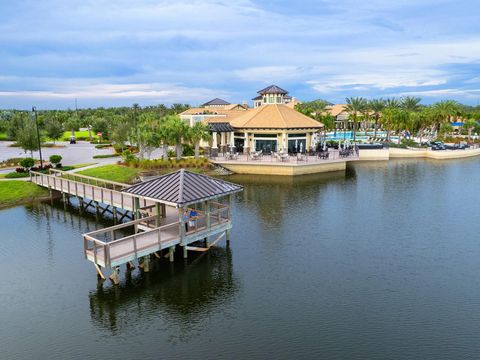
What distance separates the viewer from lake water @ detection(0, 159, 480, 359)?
13977 mm

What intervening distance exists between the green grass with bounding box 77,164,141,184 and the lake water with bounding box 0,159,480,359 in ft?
37.2

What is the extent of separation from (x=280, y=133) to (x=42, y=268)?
3808cm

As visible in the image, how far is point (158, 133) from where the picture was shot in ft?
156

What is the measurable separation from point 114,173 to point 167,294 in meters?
27.6

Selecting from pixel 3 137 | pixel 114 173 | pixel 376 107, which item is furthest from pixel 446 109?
pixel 3 137

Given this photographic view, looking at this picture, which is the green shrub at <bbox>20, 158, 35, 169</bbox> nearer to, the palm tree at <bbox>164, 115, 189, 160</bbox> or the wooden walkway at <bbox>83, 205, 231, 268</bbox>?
the palm tree at <bbox>164, 115, 189, 160</bbox>

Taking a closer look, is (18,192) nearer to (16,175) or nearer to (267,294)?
(16,175)

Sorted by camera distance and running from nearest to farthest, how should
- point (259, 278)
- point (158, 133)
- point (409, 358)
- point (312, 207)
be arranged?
point (409, 358), point (259, 278), point (312, 207), point (158, 133)

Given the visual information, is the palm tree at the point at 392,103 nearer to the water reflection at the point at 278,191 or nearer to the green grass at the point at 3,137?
the water reflection at the point at 278,191

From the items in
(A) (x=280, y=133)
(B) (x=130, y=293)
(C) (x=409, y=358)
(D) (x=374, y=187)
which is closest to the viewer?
(C) (x=409, y=358)

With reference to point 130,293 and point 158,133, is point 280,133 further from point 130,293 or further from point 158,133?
point 130,293

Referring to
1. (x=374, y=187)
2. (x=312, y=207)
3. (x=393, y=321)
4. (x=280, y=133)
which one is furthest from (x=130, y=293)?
(x=280, y=133)

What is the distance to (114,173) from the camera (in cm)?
4284

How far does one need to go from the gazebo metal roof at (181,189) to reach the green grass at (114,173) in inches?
762
